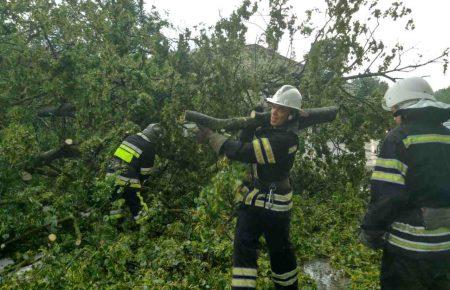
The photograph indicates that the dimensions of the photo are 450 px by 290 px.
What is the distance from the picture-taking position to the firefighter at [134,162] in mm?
4578

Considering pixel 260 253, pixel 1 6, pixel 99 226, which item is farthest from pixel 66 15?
pixel 260 253

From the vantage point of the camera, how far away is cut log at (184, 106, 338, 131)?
3256 mm

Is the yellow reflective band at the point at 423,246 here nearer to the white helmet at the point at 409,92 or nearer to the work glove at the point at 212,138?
the white helmet at the point at 409,92

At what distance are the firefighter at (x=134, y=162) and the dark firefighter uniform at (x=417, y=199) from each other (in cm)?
304

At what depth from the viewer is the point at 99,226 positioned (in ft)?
13.0

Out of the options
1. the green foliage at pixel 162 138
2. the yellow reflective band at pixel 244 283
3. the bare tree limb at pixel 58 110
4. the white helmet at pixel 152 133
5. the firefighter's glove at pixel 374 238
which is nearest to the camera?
the firefighter's glove at pixel 374 238

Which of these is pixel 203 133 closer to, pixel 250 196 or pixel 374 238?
pixel 250 196

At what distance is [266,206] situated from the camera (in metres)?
3.00

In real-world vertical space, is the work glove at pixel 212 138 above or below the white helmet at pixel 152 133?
above

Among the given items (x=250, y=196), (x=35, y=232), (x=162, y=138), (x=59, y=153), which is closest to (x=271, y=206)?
(x=250, y=196)

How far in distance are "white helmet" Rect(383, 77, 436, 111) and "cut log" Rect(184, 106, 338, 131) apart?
0.97 m

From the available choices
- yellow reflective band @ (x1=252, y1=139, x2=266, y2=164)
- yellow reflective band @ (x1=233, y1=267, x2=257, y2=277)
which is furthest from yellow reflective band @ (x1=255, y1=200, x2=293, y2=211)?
yellow reflective band @ (x1=233, y1=267, x2=257, y2=277)

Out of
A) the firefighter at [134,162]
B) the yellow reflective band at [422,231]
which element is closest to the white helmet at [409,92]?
the yellow reflective band at [422,231]

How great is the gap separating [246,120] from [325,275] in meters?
1.85
